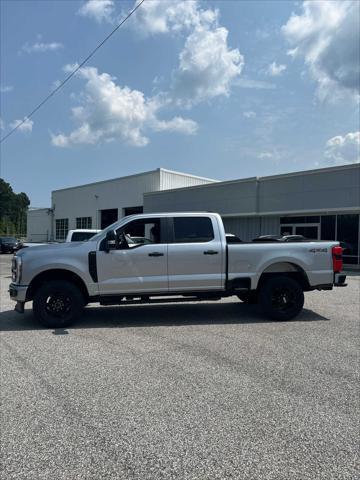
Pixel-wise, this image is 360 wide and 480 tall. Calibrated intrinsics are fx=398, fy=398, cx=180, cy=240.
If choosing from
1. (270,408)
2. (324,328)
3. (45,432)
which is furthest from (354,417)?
(324,328)

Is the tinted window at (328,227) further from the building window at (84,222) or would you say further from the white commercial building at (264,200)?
Answer: the building window at (84,222)

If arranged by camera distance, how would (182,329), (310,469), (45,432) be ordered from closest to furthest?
(310,469)
(45,432)
(182,329)

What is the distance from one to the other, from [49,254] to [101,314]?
193 cm

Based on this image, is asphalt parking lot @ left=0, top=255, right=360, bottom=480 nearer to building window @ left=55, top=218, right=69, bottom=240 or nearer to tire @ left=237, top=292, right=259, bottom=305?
tire @ left=237, top=292, right=259, bottom=305

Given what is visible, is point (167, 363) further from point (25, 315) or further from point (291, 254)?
point (25, 315)

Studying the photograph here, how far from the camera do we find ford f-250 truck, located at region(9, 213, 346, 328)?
7285mm

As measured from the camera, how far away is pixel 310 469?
2.85 m

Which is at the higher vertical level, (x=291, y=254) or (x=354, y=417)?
(x=291, y=254)

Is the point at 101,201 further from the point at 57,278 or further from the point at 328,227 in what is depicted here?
the point at 57,278

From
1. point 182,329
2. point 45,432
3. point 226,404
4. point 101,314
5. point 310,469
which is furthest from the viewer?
point 101,314

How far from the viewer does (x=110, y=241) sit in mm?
7387

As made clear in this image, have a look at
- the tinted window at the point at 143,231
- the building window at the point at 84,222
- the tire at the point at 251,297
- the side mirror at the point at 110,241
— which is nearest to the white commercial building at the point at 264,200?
the building window at the point at 84,222

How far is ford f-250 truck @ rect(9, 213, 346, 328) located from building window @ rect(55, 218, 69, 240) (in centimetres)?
4311

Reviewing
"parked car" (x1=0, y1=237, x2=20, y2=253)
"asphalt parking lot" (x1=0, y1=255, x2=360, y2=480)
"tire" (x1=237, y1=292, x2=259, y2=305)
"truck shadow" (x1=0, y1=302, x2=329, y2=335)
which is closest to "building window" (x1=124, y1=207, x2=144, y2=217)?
"parked car" (x1=0, y1=237, x2=20, y2=253)
